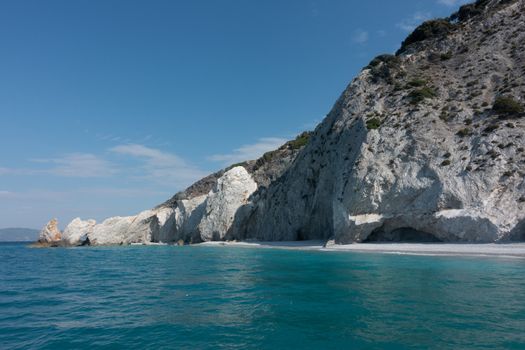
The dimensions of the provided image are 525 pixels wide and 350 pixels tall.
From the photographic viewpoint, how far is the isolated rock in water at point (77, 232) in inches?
3273

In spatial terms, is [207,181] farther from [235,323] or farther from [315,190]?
[235,323]

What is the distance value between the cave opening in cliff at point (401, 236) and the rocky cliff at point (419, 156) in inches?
4.3

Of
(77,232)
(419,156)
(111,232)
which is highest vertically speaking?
(419,156)

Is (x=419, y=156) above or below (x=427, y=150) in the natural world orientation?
below

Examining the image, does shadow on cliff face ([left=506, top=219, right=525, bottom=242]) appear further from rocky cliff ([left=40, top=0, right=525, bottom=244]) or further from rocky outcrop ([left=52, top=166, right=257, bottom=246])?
rocky outcrop ([left=52, top=166, right=257, bottom=246])

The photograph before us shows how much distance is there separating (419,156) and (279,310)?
29272 mm

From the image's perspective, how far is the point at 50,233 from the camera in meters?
85.4

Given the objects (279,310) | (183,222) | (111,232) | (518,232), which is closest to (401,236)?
(518,232)

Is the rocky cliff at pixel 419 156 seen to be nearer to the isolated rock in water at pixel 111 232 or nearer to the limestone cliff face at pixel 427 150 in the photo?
the limestone cliff face at pixel 427 150

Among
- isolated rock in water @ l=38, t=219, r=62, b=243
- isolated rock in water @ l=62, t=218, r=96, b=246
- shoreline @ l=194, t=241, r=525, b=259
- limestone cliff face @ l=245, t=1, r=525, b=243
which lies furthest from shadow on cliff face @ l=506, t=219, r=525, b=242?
isolated rock in water @ l=38, t=219, r=62, b=243

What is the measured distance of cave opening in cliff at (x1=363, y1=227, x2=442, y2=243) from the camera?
35094 mm

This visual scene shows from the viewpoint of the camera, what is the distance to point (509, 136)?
3294 cm

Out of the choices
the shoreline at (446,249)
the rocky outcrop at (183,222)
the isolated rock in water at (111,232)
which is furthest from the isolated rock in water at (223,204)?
the shoreline at (446,249)

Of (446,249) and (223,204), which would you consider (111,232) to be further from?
(446,249)
